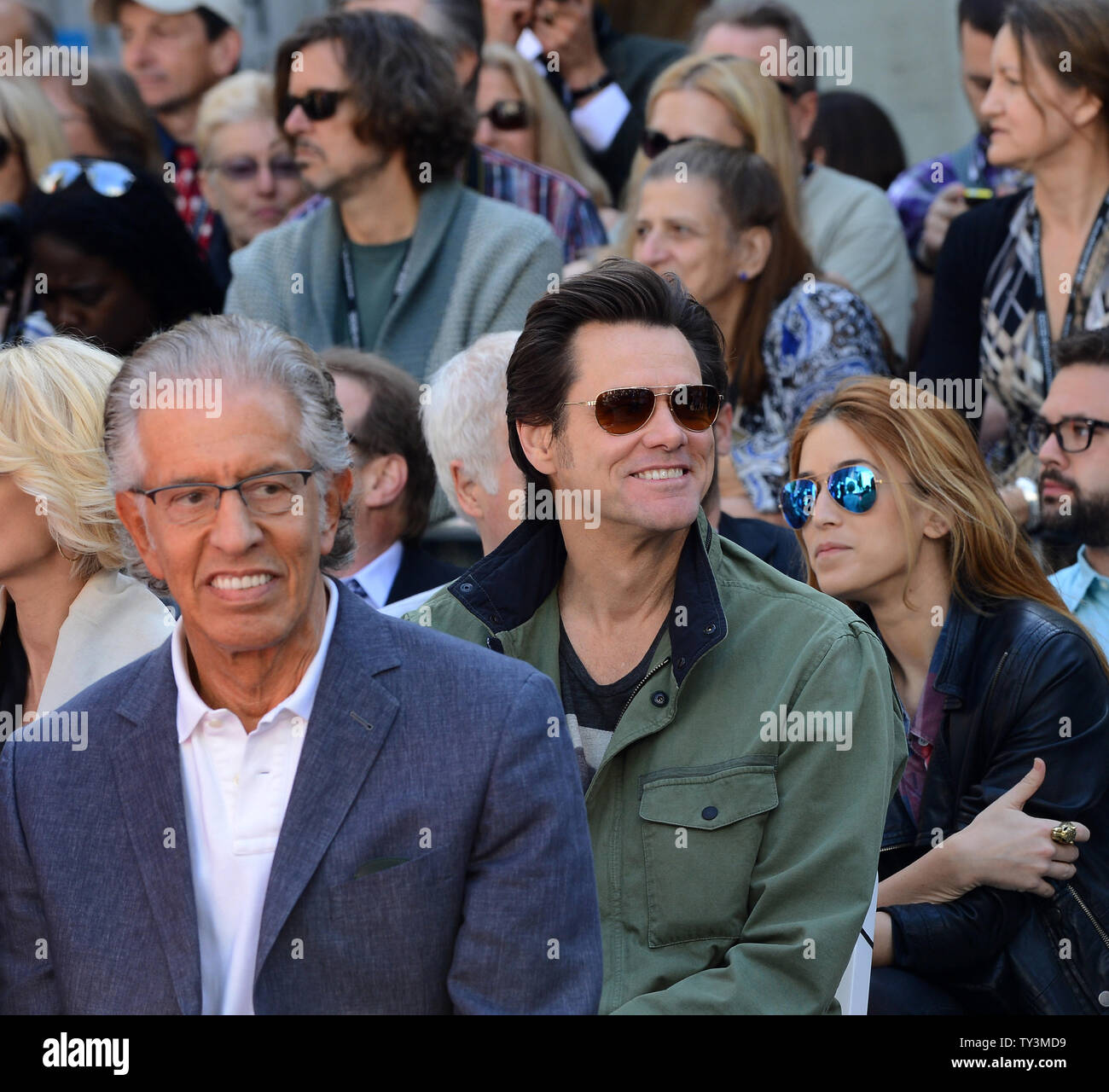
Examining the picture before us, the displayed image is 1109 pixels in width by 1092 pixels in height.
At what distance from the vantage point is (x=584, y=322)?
10.8 feet

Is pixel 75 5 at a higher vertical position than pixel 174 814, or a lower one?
higher

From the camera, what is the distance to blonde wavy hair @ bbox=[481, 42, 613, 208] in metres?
6.48

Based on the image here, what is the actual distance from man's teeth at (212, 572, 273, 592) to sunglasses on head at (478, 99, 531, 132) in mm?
4271

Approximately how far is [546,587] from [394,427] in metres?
1.42

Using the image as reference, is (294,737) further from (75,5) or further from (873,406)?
(75,5)

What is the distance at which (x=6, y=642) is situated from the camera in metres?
3.94

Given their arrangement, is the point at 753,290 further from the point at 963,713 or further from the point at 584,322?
the point at 584,322

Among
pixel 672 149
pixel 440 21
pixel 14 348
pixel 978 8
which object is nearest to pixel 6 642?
pixel 14 348

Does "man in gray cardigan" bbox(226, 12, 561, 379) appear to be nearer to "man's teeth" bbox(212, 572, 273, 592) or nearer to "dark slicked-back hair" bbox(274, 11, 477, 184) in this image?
"dark slicked-back hair" bbox(274, 11, 477, 184)

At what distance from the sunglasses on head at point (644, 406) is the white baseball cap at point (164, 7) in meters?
4.52

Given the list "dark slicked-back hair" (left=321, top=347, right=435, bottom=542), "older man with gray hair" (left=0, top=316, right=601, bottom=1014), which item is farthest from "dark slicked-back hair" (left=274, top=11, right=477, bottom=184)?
"older man with gray hair" (left=0, top=316, right=601, bottom=1014)

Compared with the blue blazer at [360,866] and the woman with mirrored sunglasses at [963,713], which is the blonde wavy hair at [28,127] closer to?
the woman with mirrored sunglasses at [963,713]

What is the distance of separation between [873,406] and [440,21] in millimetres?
3395

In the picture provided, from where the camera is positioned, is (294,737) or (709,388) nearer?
(294,737)
